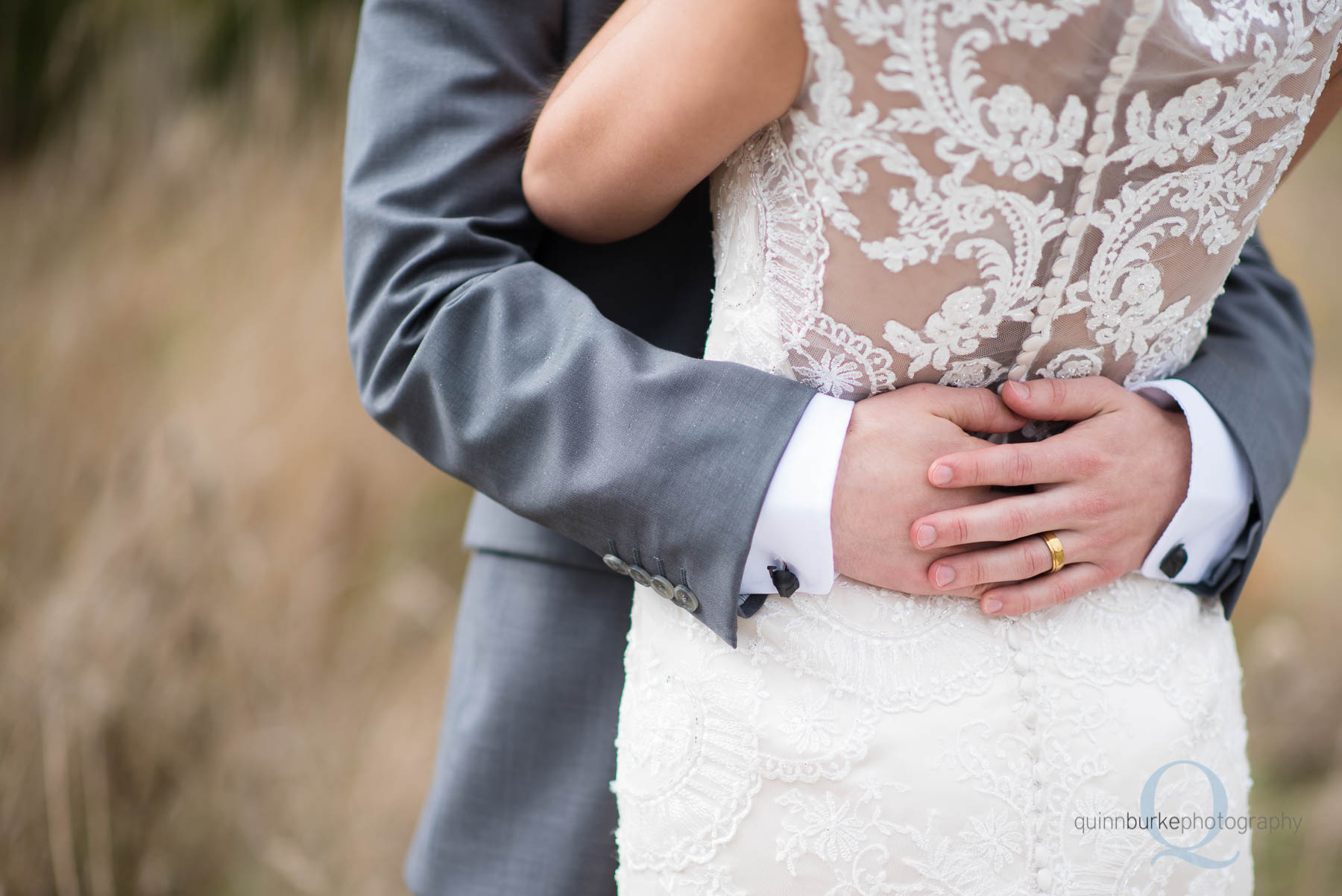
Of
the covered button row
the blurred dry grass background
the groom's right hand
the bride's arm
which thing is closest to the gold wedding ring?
the groom's right hand

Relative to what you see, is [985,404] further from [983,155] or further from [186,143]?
[186,143]

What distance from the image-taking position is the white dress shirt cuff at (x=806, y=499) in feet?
2.77

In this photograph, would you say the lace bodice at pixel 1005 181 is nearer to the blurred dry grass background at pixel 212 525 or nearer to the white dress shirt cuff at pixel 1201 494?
the white dress shirt cuff at pixel 1201 494

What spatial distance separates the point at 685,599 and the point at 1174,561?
515 mm

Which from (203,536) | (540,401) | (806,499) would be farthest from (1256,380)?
(203,536)

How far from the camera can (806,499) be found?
84 cm

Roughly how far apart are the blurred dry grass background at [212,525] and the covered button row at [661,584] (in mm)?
1574

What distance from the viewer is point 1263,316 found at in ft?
3.94

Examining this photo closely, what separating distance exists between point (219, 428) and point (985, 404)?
2518 millimetres

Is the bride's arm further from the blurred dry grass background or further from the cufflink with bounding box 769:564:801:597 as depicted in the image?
the blurred dry grass background

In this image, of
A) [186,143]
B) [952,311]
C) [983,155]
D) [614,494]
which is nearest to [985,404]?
[952,311]

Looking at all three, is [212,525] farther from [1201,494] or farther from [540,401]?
[1201,494]

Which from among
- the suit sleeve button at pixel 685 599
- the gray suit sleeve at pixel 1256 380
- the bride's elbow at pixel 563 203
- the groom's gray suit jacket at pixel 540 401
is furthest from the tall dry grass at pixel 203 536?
the gray suit sleeve at pixel 1256 380
